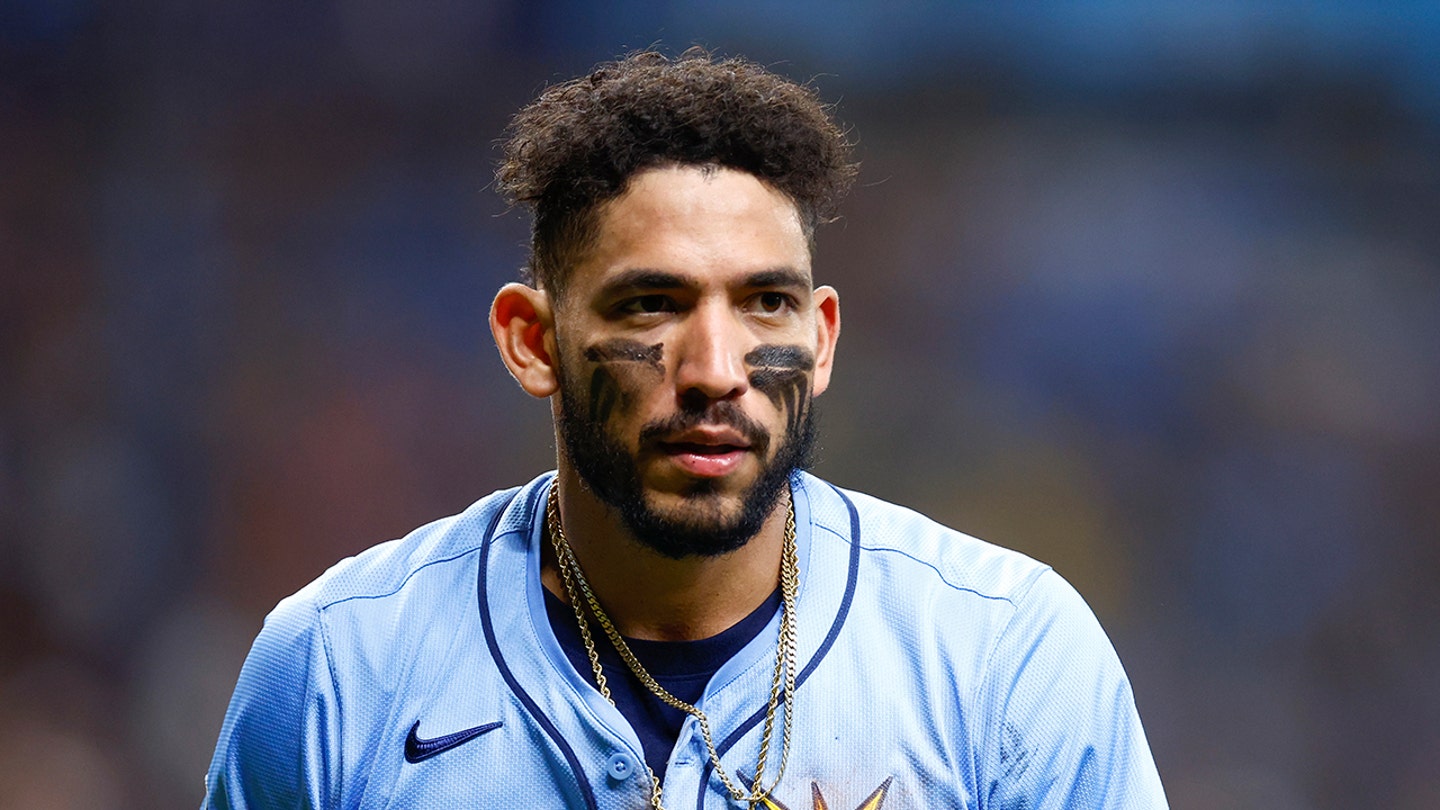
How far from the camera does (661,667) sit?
204cm

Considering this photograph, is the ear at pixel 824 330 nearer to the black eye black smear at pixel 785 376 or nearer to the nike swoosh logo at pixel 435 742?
the black eye black smear at pixel 785 376

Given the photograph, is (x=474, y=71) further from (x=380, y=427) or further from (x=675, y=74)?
(x=675, y=74)

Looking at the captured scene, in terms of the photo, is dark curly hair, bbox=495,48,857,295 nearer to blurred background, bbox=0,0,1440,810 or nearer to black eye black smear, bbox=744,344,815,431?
black eye black smear, bbox=744,344,815,431

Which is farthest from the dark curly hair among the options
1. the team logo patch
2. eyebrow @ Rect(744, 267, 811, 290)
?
the team logo patch

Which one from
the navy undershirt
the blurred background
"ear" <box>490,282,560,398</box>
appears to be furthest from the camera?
the blurred background

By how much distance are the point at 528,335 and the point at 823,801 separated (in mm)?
780

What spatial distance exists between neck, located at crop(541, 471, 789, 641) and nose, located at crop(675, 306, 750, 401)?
22 cm

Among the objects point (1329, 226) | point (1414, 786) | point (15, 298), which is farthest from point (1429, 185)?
point (15, 298)

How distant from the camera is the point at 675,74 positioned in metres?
2.10

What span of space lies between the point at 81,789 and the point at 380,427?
1.33 meters

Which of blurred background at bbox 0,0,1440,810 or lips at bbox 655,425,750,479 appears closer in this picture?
lips at bbox 655,425,750,479

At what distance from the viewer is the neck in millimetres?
2021

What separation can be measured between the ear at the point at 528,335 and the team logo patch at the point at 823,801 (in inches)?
25.5

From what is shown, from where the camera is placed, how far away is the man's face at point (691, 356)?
6.28ft
